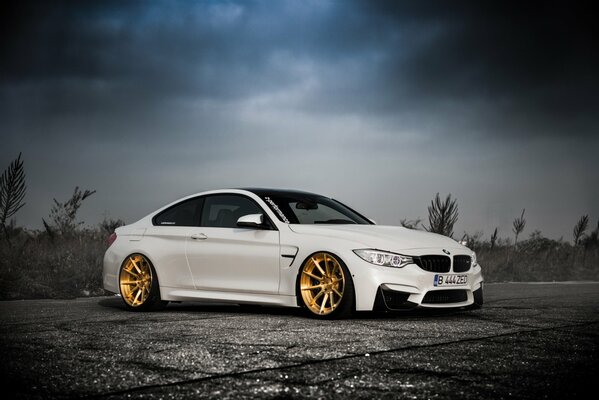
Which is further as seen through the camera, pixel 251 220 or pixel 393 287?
pixel 251 220

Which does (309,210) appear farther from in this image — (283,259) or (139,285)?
(139,285)

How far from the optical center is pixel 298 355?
536 centimetres

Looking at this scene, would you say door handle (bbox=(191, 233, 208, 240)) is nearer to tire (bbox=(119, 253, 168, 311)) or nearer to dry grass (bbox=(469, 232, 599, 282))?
tire (bbox=(119, 253, 168, 311))

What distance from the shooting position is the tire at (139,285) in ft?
31.1

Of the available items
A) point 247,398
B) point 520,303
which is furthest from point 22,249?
point 247,398

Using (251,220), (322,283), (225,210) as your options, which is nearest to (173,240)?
(225,210)

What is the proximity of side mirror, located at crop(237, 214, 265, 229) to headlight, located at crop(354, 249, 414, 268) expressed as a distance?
51.3 inches

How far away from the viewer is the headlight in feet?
25.5

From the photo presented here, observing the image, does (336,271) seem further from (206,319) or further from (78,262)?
(78,262)

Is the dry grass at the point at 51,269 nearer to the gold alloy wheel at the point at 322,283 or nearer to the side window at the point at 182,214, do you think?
the side window at the point at 182,214

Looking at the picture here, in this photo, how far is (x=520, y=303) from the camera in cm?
1017

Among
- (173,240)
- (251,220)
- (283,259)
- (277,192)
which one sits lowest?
(283,259)

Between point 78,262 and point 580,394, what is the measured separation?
425 inches

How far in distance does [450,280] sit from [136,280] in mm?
3987
